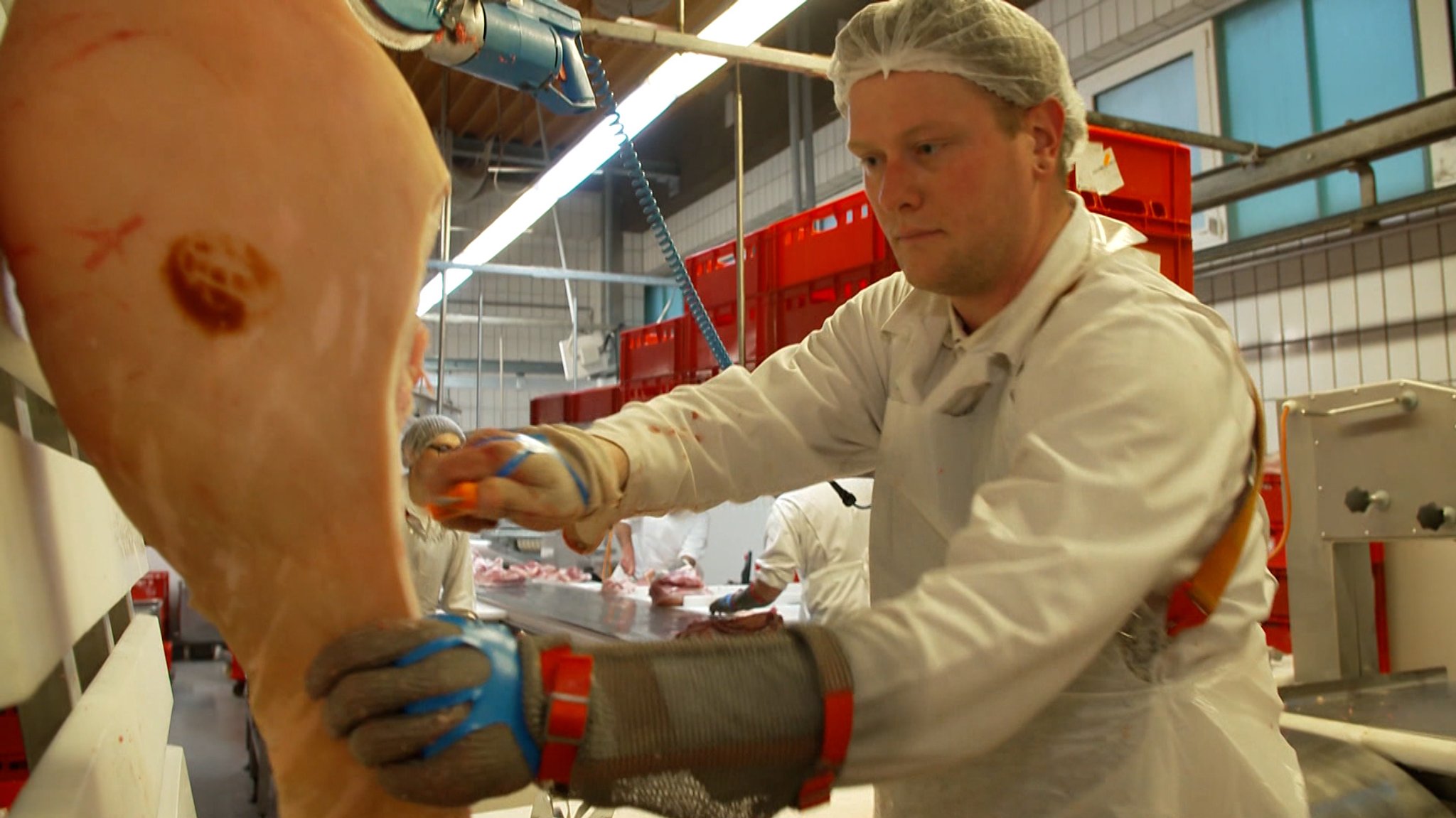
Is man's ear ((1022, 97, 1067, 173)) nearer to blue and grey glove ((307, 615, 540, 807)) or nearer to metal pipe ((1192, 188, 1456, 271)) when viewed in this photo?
blue and grey glove ((307, 615, 540, 807))

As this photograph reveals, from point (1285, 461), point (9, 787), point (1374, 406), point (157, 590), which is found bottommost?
point (157, 590)

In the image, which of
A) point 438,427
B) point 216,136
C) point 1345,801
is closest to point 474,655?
point 216,136

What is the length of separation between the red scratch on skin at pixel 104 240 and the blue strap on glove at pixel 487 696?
28 cm

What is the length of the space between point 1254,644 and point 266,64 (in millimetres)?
1104

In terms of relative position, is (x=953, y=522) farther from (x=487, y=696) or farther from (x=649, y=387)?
(x=649, y=387)

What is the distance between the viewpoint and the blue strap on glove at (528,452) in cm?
97

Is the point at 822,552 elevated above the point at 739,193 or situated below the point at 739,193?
below

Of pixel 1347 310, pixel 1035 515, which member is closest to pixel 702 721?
pixel 1035 515

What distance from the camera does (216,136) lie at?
1.90ft

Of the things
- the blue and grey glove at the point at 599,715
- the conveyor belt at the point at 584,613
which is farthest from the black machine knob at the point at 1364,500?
the blue and grey glove at the point at 599,715

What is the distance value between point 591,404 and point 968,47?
14.8 ft

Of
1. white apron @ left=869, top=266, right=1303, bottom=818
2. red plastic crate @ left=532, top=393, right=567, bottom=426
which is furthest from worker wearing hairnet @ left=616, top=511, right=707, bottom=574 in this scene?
white apron @ left=869, top=266, right=1303, bottom=818

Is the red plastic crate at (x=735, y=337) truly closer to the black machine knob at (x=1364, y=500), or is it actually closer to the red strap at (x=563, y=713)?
the black machine knob at (x=1364, y=500)

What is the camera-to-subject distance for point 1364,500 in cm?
214
